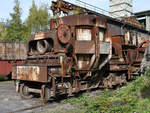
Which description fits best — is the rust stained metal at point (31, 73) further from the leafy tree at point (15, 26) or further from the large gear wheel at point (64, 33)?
the leafy tree at point (15, 26)

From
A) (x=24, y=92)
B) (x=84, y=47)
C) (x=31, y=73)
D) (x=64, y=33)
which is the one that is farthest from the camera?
(x=24, y=92)

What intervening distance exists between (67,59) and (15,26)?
2170cm

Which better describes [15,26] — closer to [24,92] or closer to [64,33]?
[24,92]

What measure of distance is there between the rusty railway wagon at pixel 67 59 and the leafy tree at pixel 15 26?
18.9 meters

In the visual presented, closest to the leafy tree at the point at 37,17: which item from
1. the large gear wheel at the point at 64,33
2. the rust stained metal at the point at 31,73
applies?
the rust stained metal at the point at 31,73

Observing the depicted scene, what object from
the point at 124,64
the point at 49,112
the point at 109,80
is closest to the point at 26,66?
the point at 49,112

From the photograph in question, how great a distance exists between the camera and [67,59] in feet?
23.8

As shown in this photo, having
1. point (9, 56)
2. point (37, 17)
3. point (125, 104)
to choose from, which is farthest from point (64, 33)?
point (37, 17)

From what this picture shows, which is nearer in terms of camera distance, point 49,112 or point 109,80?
point 49,112

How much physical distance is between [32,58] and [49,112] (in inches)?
131

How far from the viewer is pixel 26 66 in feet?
24.1

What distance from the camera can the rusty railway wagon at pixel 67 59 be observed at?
6973 millimetres

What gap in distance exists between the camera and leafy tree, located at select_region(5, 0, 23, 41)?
86.5 feet

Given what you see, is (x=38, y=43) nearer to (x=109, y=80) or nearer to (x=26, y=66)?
(x=26, y=66)
